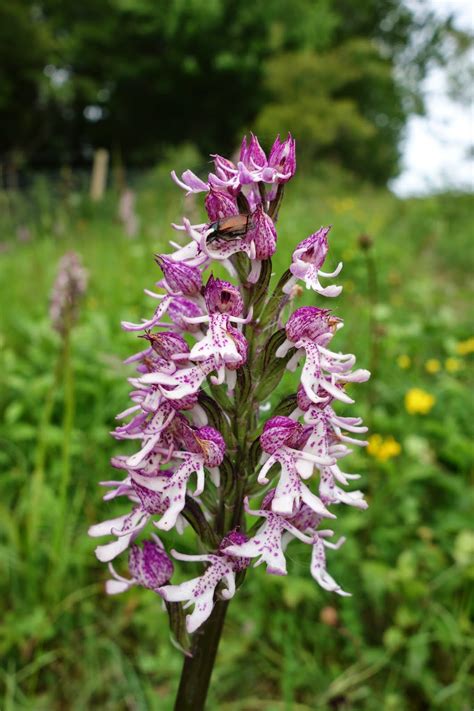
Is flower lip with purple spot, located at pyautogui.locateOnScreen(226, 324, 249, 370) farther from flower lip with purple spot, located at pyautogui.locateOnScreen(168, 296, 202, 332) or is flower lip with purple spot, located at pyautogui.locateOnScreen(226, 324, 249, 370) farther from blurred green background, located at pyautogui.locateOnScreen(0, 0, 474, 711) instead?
blurred green background, located at pyautogui.locateOnScreen(0, 0, 474, 711)

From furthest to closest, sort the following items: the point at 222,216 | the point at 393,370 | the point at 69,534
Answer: the point at 393,370, the point at 69,534, the point at 222,216

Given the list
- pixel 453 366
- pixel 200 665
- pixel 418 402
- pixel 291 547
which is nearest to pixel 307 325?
pixel 200 665

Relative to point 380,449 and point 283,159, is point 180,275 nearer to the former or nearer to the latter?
point 283,159

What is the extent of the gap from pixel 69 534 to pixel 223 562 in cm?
149

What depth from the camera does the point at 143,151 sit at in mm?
23172

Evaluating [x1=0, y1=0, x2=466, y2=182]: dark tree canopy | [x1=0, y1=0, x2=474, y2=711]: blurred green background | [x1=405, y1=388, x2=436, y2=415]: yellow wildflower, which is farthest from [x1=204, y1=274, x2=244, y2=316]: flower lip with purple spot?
[x1=0, y1=0, x2=466, y2=182]: dark tree canopy

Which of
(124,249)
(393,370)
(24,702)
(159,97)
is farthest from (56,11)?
(24,702)

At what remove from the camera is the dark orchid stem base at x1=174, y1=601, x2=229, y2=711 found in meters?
1.01

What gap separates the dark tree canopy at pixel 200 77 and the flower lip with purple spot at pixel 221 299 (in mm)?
17028

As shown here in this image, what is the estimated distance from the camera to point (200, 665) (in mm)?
1021

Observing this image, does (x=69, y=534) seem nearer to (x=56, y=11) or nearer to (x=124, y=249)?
(x=124, y=249)

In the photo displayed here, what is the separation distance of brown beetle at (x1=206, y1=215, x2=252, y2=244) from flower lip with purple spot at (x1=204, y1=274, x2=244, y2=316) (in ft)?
0.22

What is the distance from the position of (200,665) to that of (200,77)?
75.9ft

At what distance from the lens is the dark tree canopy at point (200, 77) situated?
18734 mm
